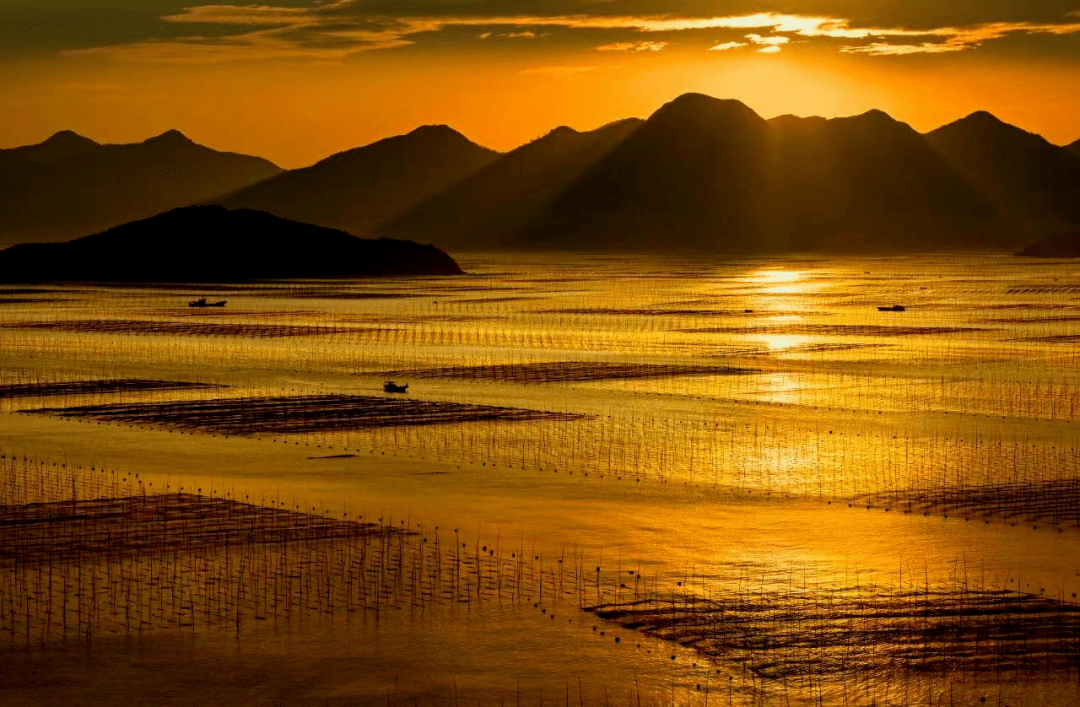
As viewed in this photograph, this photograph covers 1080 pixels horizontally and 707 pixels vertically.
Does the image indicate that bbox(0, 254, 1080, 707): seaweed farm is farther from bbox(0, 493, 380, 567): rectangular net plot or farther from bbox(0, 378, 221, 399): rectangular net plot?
bbox(0, 378, 221, 399): rectangular net plot

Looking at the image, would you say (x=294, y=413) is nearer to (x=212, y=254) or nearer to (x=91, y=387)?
(x=91, y=387)

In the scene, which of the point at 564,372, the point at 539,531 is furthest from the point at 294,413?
the point at 539,531

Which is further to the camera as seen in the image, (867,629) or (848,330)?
(848,330)

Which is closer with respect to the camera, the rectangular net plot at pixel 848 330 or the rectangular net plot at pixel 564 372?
the rectangular net plot at pixel 564 372

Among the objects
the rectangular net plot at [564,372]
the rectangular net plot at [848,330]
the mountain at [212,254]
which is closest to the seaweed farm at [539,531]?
the rectangular net plot at [564,372]

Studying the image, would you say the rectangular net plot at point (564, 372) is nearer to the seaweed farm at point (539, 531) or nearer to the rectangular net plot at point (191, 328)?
the seaweed farm at point (539, 531)

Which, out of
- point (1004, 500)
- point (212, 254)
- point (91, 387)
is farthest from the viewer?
point (212, 254)

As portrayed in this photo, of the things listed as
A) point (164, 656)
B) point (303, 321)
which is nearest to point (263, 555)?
point (164, 656)

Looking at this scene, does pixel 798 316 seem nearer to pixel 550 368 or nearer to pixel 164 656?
pixel 550 368
